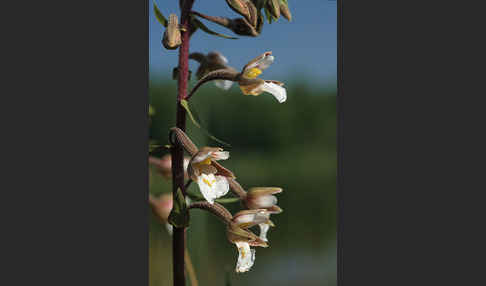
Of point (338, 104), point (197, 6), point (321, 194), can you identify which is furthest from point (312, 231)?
point (197, 6)

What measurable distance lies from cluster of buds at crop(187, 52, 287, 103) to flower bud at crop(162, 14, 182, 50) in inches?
3.9

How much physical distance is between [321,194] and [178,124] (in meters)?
0.39

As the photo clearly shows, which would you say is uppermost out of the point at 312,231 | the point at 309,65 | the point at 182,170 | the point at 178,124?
the point at 309,65

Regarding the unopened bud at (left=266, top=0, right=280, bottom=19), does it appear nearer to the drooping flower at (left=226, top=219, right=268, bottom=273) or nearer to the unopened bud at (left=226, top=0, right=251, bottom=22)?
the unopened bud at (left=226, top=0, right=251, bottom=22)

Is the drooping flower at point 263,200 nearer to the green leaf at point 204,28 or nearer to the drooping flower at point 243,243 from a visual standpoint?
the drooping flower at point 243,243

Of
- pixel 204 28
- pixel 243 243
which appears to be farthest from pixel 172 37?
pixel 243 243

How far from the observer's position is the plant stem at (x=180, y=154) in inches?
52.1

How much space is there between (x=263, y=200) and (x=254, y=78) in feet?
0.90

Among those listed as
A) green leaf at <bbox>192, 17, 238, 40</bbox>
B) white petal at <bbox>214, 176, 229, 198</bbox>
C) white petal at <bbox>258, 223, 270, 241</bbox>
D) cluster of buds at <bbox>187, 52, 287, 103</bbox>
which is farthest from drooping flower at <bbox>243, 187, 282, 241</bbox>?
green leaf at <bbox>192, 17, 238, 40</bbox>

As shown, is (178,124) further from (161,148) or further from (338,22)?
(338,22)

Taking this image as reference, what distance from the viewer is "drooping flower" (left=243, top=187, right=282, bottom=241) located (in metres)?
1.35

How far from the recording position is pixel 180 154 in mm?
1329

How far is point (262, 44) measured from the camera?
1394 mm

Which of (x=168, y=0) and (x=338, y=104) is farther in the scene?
(x=338, y=104)
